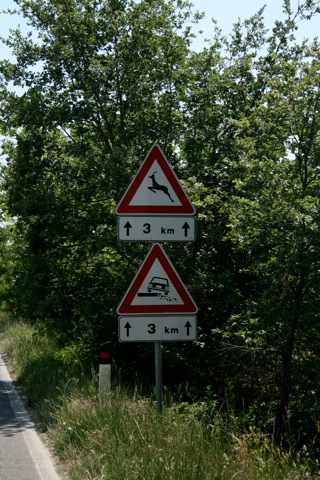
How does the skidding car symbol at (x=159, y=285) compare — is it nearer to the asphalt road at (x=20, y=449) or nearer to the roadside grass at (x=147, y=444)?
the roadside grass at (x=147, y=444)

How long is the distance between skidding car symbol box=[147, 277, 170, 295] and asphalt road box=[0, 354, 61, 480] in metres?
2.13

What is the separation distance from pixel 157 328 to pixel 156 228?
0.88m

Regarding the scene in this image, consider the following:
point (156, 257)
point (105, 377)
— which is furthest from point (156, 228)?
point (105, 377)

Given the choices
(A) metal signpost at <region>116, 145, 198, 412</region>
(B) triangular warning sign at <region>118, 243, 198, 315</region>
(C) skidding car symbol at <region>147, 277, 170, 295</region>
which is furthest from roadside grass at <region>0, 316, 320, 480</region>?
(C) skidding car symbol at <region>147, 277, 170, 295</region>

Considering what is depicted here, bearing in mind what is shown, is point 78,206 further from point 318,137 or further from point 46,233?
point 318,137

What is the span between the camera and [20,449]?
8.91m

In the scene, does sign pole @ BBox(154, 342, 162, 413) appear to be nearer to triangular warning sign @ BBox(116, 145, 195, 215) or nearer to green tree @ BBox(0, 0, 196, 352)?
triangular warning sign @ BBox(116, 145, 195, 215)

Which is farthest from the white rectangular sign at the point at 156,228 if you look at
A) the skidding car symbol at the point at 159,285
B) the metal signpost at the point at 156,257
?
the skidding car symbol at the point at 159,285

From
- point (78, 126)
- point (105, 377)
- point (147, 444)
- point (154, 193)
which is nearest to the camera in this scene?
point (147, 444)

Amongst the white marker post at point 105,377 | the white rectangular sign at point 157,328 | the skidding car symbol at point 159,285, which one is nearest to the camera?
the white rectangular sign at point 157,328

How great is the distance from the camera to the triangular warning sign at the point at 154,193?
6.78 meters

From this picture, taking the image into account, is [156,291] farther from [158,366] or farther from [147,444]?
[147,444]

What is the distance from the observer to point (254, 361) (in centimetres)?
1146

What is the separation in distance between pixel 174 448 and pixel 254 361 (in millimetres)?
5218
